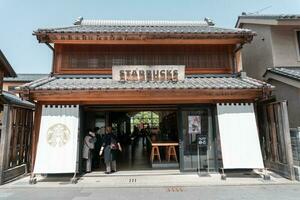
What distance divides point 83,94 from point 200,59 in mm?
5217

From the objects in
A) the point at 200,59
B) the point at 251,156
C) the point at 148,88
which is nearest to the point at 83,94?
the point at 148,88

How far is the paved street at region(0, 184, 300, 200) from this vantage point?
6207 millimetres

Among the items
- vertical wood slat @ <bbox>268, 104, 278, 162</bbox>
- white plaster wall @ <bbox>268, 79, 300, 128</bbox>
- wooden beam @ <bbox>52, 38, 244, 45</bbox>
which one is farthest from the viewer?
wooden beam @ <bbox>52, 38, 244, 45</bbox>

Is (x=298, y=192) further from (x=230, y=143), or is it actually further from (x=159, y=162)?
(x=159, y=162)

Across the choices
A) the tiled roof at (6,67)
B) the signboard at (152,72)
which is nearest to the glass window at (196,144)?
the signboard at (152,72)

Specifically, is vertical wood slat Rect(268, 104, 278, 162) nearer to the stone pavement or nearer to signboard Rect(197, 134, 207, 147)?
the stone pavement

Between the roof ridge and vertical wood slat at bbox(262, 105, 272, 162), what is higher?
the roof ridge

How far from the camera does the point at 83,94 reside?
7.98 metres

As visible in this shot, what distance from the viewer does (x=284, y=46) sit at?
11.4 meters

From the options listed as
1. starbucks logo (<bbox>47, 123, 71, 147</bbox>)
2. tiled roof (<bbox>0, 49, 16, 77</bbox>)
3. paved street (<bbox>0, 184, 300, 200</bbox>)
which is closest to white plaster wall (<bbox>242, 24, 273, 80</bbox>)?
paved street (<bbox>0, 184, 300, 200</bbox>)

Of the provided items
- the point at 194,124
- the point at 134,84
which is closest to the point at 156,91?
the point at 134,84

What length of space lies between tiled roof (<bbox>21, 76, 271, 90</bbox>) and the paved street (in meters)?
3.18

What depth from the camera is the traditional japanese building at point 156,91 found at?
7.88 metres

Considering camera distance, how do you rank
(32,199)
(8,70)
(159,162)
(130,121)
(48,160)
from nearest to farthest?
(32,199) < (48,160) < (159,162) < (8,70) < (130,121)
